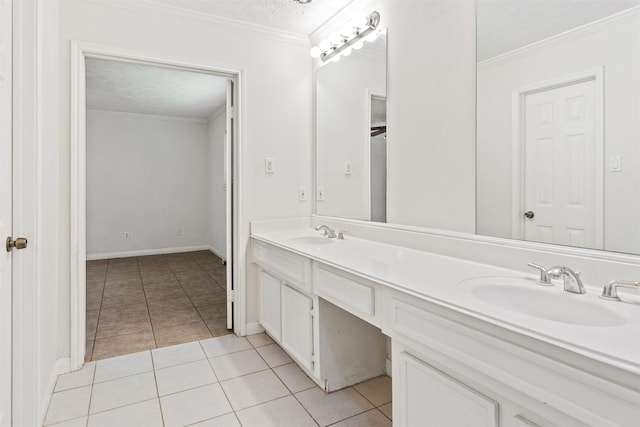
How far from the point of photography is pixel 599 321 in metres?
1.03

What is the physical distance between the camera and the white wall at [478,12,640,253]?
44.4 inches

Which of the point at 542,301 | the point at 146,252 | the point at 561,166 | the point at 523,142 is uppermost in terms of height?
the point at 523,142

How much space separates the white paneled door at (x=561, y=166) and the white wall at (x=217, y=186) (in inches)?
186

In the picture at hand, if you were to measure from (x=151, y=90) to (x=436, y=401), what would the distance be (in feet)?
15.8

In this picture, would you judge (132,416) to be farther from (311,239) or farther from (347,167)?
(347,167)

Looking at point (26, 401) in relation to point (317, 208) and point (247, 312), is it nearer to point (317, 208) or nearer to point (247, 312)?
point (247, 312)

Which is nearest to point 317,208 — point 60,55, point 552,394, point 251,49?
point 251,49

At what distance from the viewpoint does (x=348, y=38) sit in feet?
7.89

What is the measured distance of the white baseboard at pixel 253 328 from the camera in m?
2.77

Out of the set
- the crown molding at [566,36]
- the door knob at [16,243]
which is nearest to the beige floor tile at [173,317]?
the door knob at [16,243]

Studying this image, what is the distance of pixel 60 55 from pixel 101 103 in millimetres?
3563

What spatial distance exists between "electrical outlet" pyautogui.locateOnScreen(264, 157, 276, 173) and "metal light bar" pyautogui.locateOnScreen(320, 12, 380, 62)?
84 centimetres

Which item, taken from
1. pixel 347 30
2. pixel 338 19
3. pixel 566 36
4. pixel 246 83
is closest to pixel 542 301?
pixel 566 36

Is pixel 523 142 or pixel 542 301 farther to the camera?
pixel 523 142
